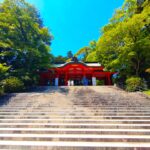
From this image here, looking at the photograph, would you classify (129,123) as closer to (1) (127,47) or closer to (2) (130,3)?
(1) (127,47)

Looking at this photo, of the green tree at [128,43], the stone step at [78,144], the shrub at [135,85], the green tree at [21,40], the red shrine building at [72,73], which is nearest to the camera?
the stone step at [78,144]

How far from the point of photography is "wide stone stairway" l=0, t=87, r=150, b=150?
5.64m

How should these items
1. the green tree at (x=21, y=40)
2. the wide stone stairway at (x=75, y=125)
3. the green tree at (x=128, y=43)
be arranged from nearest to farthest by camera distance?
the wide stone stairway at (x=75, y=125) → the green tree at (x=128, y=43) → the green tree at (x=21, y=40)

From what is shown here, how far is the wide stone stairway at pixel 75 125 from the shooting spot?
5.64 metres

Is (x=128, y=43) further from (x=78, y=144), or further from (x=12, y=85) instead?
(x=78, y=144)

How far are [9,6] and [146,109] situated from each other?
15977mm

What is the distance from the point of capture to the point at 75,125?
23.4 ft

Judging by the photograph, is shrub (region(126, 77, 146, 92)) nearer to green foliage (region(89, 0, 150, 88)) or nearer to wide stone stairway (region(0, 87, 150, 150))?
green foliage (region(89, 0, 150, 88))

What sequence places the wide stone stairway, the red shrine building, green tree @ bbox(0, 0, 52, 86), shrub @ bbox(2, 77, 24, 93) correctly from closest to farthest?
the wide stone stairway
shrub @ bbox(2, 77, 24, 93)
green tree @ bbox(0, 0, 52, 86)
the red shrine building

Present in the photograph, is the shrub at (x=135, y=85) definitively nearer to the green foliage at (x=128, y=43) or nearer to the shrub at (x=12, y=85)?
the green foliage at (x=128, y=43)

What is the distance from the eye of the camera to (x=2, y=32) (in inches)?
721

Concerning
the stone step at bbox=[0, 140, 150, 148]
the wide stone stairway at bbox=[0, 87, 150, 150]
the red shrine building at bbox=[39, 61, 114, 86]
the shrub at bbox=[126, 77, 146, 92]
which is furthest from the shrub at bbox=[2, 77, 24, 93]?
the stone step at bbox=[0, 140, 150, 148]

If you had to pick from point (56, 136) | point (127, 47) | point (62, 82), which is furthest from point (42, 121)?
point (62, 82)

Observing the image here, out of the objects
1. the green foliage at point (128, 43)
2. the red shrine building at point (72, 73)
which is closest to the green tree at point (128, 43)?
the green foliage at point (128, 43)
